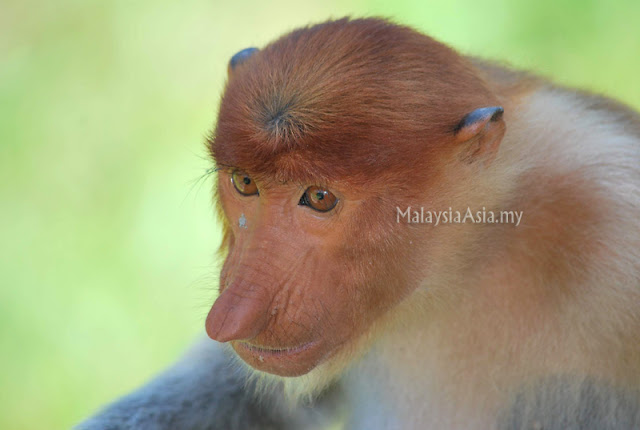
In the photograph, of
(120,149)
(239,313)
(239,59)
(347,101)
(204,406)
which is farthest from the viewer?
(120,149)

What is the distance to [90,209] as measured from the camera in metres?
6.43

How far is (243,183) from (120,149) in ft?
13.2

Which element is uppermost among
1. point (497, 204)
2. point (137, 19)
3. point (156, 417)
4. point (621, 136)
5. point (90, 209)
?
point (137, 19)

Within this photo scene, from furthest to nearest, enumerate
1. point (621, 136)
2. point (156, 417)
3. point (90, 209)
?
1. point (90, 209)
2. point (156, 417)
3. point (621, 136)

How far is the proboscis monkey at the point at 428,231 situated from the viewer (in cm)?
263

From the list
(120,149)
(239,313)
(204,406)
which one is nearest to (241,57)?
(239,313)

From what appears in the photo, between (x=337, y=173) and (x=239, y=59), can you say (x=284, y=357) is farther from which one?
(x=239, y=59)

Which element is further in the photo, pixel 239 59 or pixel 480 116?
pixel 239 59

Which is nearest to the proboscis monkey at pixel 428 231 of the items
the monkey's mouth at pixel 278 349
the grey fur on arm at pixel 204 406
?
the monkey's mouth at pixel 278 349

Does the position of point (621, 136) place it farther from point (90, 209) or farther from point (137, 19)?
point (137, 19)

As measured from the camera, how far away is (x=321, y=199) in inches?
105

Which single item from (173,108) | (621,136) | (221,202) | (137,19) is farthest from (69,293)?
(621,136)

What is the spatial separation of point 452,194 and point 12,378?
13.8 ft

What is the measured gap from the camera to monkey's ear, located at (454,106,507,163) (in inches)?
106
